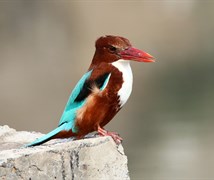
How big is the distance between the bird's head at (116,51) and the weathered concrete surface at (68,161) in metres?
0.30

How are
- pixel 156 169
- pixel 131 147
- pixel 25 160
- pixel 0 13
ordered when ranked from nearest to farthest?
pixel 25 160, pixel 156 169, pixel 131 147, pixel 0 13

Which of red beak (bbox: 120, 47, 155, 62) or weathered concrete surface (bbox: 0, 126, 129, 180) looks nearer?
weathered concrete surface (bbox: 0, 126, 129, 180)

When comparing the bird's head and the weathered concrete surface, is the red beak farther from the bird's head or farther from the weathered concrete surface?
the weathered concrete surface

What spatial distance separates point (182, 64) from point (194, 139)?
1.18m

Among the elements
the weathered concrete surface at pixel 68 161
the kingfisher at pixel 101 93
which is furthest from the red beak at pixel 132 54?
the weathered concrete surface at pixel 68 161

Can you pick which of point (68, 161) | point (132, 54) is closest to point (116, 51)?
point (132, 54)

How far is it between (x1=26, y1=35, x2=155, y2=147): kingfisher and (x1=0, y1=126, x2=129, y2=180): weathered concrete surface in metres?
0.11

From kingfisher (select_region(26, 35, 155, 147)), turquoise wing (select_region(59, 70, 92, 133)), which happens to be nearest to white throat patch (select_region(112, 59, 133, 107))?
kingfisher (select_region(26, 35, 155, 147))

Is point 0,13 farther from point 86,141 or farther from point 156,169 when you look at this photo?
point 86,141

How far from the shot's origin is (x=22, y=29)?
8.34 meters

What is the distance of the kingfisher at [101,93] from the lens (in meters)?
3.03

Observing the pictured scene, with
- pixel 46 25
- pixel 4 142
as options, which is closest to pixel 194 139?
pixel 46 25

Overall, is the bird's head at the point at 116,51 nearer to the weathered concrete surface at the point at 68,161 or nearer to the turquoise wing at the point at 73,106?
the turquoise wing at the point at 73,106

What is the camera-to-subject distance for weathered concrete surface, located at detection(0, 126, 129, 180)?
8.95 ft
